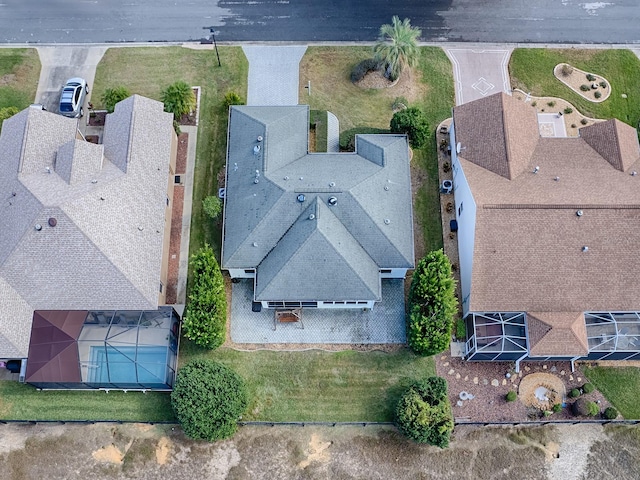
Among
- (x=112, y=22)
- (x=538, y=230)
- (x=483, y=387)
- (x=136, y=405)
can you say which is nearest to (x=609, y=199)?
(x=538, y=230)

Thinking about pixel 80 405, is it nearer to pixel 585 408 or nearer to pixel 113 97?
pixel 113 97

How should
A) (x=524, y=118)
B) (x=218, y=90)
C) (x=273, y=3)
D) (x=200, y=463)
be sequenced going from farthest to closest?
(x=273, y=3), (x=218, y=90), (x=524, y=118), (x=200, y=463)

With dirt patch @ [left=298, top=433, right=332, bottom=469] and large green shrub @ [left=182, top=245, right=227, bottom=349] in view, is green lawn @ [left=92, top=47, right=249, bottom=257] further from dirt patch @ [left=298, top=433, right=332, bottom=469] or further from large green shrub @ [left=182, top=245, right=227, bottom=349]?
dirt patch @ [left=298, top=433, right=332, bottom=469]

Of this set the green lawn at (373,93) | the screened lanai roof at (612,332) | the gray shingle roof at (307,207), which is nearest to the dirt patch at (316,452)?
the gray shingle roof at (307,207)

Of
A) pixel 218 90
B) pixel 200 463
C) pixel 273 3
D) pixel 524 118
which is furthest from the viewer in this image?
pixel 273 3

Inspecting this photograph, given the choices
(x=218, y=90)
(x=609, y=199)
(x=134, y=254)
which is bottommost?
(x=134, y=254)

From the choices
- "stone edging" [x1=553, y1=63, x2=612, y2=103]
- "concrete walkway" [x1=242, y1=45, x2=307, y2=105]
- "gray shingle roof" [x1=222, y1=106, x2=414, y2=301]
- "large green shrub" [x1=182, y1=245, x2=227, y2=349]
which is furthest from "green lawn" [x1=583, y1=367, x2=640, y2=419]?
"concrete walkway" [x1=242, y1=45, x2=307, y2=105]

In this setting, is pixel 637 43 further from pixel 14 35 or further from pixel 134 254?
pixel 14 35
